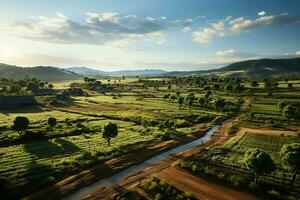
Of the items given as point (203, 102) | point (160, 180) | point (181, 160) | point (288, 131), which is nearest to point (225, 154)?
point (181, 160)

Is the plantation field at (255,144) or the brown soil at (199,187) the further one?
the plantation field at (255,144)

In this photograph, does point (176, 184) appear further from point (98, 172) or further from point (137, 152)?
point (137, 152)

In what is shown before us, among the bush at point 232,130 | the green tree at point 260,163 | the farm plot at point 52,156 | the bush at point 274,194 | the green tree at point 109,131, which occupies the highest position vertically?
the green tree at point 109,131

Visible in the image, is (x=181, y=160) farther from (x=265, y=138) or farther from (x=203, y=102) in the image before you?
(x=203, y=102)

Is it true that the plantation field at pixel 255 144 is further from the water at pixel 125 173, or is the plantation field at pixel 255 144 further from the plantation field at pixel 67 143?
the plantation field at pixel 67 143

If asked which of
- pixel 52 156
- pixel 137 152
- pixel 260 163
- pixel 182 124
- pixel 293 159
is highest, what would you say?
pixel 293 159

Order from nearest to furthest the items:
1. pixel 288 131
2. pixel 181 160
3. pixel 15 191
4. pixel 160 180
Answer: pixel 15 191
pixel 160 180
pixel 181 160
pixel 288 131

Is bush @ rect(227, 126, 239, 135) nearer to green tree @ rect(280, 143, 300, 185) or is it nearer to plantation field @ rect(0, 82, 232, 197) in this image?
plantation field @ rect(0, 82, 232, 197)

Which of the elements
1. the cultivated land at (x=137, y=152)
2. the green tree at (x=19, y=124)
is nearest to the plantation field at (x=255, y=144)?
the cultivated land at (x=137, y=152)

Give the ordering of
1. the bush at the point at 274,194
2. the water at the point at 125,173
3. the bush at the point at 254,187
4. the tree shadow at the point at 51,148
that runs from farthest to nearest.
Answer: the tree shadow at the point at 51,148, the bush at the point at 254,187, the water at the point at 125,173, the bush at the point at 274,194

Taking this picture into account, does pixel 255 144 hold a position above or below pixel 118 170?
below

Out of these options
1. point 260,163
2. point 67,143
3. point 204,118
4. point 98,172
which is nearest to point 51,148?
point 67,143
